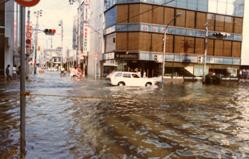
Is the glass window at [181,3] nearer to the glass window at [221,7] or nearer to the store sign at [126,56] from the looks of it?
the glass window at [221,7]

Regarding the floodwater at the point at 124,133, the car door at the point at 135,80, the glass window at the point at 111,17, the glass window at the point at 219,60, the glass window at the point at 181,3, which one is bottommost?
the floodwater at the point at 124,133

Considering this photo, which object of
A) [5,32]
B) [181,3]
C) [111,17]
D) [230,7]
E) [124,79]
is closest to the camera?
[124,79]

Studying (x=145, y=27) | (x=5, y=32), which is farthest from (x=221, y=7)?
(x=5, y=32)

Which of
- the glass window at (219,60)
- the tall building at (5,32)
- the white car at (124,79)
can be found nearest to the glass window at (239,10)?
the glass window at (219,60)

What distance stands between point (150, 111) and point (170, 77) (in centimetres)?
2782

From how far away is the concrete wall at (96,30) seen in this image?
139 ft

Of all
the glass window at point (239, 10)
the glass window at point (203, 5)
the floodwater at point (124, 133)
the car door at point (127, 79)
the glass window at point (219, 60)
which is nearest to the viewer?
the floodwater at point (124, 133)

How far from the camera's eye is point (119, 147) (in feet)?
17.2

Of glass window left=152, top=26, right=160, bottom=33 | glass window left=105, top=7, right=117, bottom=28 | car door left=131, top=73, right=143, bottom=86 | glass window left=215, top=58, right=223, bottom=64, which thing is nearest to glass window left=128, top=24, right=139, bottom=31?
glass window left=152, top=26, right=160, bottom=33

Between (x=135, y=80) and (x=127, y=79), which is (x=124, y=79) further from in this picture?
(x=135, y=80)

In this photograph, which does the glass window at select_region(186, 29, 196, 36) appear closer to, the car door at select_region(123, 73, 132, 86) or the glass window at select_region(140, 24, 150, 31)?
the glass window at select_region(140, 24, 150, 31)

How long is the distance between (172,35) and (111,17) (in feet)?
33.5

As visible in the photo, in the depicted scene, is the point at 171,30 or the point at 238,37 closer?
the point at 171,30

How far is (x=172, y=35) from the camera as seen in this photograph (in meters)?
36.4
